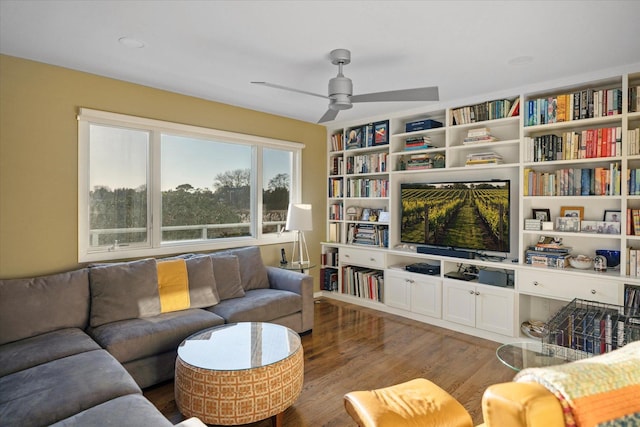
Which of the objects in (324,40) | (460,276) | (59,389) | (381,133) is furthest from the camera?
(381,133)

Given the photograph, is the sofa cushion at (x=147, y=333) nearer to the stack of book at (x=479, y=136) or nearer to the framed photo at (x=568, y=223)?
the stack of book at (x=479, y=136)

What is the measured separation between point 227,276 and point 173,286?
54cm

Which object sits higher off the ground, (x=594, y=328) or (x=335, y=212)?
(x=335, y=212)

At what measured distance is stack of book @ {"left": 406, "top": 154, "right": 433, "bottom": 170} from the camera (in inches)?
170

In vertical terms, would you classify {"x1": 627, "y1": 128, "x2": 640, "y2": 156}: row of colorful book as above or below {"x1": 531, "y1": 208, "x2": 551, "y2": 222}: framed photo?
above

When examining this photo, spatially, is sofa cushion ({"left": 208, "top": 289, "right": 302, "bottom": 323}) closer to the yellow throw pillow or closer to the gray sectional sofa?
the gray sectional sofa

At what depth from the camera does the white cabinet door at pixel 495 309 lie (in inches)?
139

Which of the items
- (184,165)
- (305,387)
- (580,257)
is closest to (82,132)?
(184,165)

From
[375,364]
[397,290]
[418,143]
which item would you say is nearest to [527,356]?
[375,364]

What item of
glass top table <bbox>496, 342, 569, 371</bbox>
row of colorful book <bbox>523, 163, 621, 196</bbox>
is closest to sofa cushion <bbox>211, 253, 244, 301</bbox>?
glass top table <bbox>496, 342, 569, 371</bbox>

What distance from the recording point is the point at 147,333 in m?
2.62

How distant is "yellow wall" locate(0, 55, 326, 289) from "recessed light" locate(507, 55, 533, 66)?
325 cm

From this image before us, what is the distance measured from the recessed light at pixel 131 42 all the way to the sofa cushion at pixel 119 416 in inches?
88.4

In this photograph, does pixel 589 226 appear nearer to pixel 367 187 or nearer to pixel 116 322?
pixel 367 187
